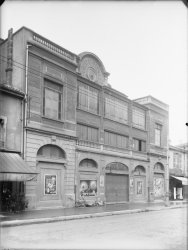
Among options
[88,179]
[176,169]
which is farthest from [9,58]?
[176,169]

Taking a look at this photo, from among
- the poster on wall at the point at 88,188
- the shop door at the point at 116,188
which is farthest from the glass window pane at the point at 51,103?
the shop door at the point at 116,188

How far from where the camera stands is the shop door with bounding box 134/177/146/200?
1334 inches

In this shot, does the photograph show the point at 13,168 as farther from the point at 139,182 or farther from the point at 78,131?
the point at 139,182

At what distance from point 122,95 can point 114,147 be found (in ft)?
19.1

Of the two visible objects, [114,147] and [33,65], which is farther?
[114,147]

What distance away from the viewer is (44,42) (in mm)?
23844

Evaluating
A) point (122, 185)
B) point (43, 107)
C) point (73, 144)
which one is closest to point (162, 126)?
point (122, 185)

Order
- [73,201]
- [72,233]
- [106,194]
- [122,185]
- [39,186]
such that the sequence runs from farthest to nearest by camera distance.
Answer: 1. [122,185]
2. [106,194]
3. [73,201]
4. [39,186]
5. [72,233]

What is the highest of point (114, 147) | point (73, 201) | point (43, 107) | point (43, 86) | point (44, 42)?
point (44, 42)

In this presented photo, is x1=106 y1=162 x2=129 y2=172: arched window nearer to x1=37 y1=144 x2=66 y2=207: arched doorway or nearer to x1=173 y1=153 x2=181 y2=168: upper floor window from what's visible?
x1=37 y1=144 x2=66 y2=207: arched doorway

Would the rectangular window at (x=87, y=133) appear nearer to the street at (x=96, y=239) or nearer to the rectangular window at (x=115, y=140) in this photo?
the rectangular window at (x=115, y=140)

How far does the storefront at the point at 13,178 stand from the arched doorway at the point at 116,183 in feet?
34.9

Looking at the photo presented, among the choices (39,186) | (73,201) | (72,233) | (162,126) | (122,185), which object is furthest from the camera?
(162,126)

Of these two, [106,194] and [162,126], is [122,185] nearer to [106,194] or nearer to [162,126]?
[106,194]
